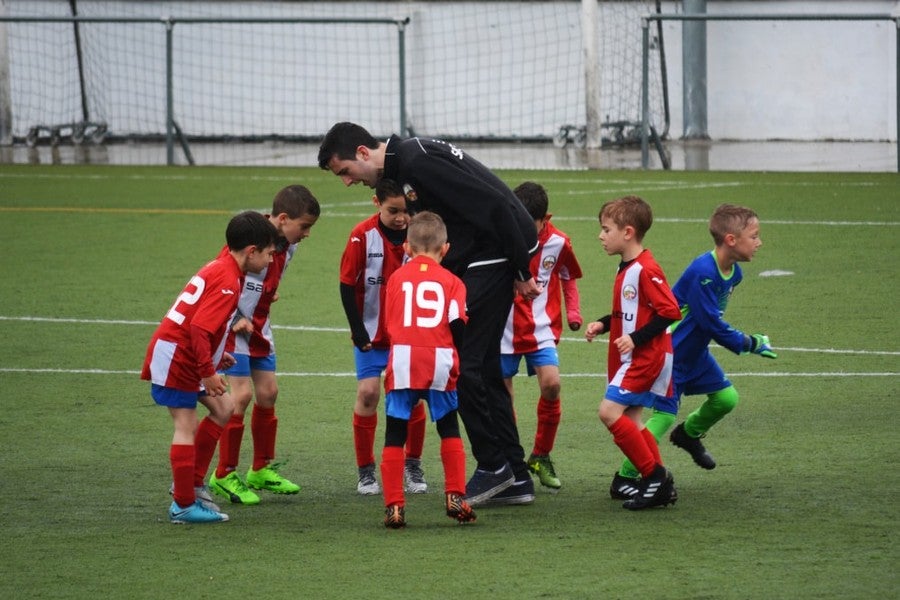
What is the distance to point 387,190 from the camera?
21.8 ft

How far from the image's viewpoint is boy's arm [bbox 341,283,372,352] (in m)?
6.77

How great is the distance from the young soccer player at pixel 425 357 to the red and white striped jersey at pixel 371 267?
718 mm

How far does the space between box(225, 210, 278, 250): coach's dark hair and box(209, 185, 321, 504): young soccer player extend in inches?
18.0

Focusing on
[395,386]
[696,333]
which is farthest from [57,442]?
[696,333]

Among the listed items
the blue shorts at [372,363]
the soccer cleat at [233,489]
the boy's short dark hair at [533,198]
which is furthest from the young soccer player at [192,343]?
the boy's short dark hair at [533,198]

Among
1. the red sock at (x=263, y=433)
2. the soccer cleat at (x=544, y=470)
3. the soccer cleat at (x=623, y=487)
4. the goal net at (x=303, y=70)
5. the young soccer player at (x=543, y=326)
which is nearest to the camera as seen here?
the soccer cleat at (x=623, y=487)

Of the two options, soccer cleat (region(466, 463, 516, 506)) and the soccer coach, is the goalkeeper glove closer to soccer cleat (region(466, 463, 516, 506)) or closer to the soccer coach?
the soccer coach

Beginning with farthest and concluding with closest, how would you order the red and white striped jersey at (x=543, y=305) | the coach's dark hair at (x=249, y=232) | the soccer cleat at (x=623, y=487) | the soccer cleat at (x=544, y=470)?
the red and white striped jersey at (x=543, y=305) < the soccer cleat at (x=544, y=470) < the soccer cleat at (x=623, y=487) < the coach's dark hair at (x=249, y=232)

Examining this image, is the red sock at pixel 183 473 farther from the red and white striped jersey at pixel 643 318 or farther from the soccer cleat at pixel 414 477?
the red and white striped jersey at pixel 643 318

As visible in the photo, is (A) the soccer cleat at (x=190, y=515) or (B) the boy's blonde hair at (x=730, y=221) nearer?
(A) the soccer cleat at (x=190, y=515)

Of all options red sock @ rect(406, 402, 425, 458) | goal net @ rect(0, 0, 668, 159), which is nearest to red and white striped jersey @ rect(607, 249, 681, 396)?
red sock @ rect(406, 402, 425, 458)

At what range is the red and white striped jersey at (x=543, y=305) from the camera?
714 cm

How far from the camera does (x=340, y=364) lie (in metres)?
9.66

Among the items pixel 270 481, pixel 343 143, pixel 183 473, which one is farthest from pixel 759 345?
pixel 183 473
